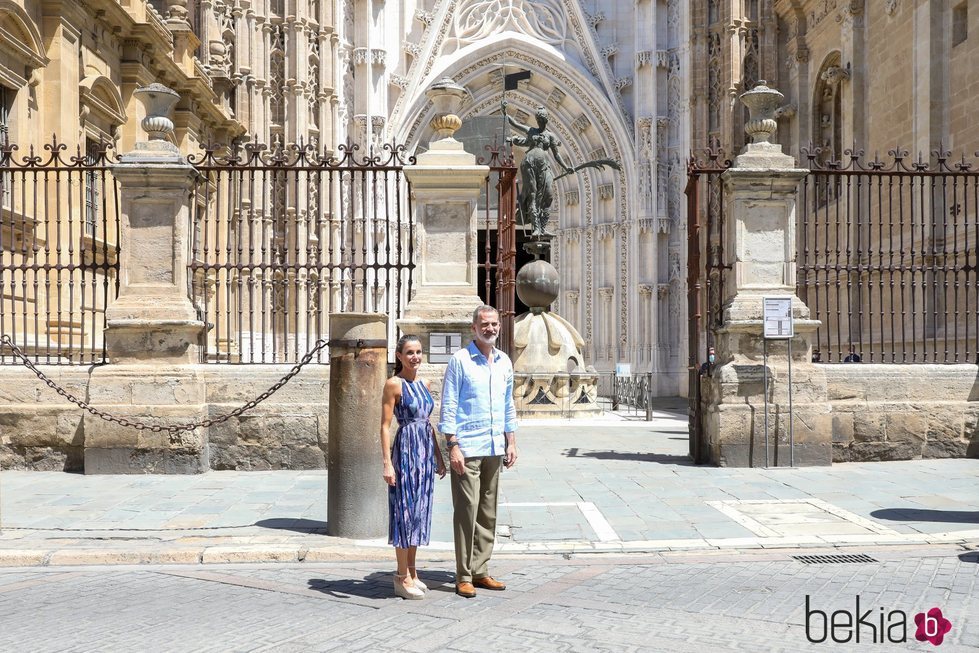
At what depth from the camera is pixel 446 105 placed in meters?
9.80

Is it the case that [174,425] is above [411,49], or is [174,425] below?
below

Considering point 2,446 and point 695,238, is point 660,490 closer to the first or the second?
point 695,238

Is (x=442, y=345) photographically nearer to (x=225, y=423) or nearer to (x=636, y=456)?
(x=225, y=423)

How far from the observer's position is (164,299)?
30.9ft

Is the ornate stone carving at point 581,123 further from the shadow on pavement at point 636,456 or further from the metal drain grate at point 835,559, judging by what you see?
the metal drain grate at point 835,559

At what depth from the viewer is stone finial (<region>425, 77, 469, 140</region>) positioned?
9562 mm

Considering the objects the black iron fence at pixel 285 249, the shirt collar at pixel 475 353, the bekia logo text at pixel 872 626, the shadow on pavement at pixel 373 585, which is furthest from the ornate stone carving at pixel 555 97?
the bekia logo text at pixel 872 626

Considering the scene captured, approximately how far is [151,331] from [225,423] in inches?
46.6

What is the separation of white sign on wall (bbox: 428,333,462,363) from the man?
Result: 13.2 feet

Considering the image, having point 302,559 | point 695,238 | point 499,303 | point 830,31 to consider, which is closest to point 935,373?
point 695,238

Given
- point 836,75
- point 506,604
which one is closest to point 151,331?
point 506,604

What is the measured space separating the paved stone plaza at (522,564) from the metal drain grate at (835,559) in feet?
0.27

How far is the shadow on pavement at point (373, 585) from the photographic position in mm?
5074

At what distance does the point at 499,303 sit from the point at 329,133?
57.4 feet
